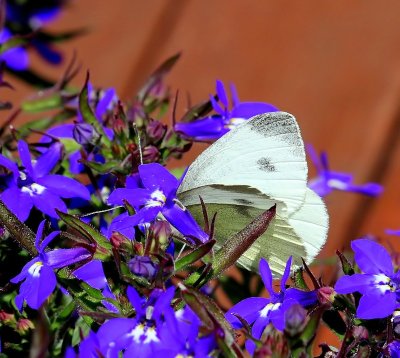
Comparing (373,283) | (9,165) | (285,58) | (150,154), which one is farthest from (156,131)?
(285,58)

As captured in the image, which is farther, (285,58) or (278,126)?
(285,58)

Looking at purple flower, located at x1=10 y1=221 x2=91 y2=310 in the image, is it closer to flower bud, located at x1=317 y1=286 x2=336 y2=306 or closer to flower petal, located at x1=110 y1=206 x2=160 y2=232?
flower petal, located at x1=110 y1=206 x2=160 y2=232

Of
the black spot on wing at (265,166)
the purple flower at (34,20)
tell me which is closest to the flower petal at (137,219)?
the black spot on wing at (265,166)

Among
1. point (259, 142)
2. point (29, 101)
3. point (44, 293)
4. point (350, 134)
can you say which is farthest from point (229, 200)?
Result: point (350, 134)

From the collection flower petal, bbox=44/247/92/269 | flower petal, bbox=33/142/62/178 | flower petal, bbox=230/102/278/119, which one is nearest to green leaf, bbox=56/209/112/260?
flower petal, bbox=44/247/92/269

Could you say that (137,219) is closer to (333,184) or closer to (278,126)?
(278,126)

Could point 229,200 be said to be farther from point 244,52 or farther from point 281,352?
point 244,52
